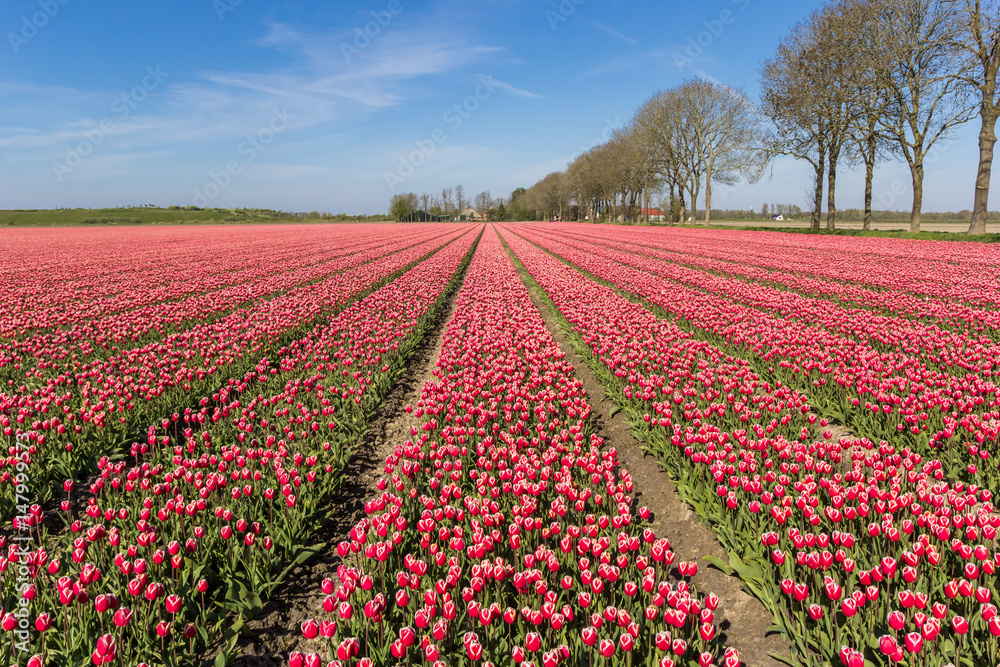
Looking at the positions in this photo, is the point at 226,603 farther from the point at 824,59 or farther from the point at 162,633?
the point at 824,59

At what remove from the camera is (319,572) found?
3.62 meters

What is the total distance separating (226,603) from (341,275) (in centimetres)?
1666

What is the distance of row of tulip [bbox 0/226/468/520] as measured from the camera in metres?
4.68

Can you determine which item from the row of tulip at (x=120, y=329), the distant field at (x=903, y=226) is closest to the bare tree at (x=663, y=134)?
the distant field at (x=903, y=226)

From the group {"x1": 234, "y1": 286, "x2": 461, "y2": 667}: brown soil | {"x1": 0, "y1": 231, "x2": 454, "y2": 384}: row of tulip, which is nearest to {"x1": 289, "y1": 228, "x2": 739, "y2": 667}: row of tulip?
{"x1": 234, "y1": 286, "x2": 461, "y2": 667}: brown soil

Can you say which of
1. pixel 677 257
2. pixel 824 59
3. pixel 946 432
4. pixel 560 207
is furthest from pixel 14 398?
pixel 560 207

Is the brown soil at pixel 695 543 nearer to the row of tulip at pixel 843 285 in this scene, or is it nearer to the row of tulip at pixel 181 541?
the row of tulip at pixel 181 541

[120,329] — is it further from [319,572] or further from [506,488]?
[506,488]

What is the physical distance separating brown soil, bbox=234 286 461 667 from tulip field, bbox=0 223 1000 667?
0.27 ft

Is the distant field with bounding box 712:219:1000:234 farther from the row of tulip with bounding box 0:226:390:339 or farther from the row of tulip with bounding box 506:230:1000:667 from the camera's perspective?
the row of tulip with bounding box 0:226:390:339

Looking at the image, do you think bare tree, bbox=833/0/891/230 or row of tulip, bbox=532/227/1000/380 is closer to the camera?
row of tulip, bbox=532/227/1000/380

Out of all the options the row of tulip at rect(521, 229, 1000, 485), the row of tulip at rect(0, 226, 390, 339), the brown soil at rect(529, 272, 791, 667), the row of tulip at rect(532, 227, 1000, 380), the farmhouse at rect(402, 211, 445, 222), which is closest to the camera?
the brown soil at rect(529, 272, 791, 667)

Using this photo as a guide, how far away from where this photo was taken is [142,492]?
13.7 ft

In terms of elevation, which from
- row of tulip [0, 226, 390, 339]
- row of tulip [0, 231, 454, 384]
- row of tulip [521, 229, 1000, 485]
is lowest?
row of tulip [521, 229, 1000, 485]
